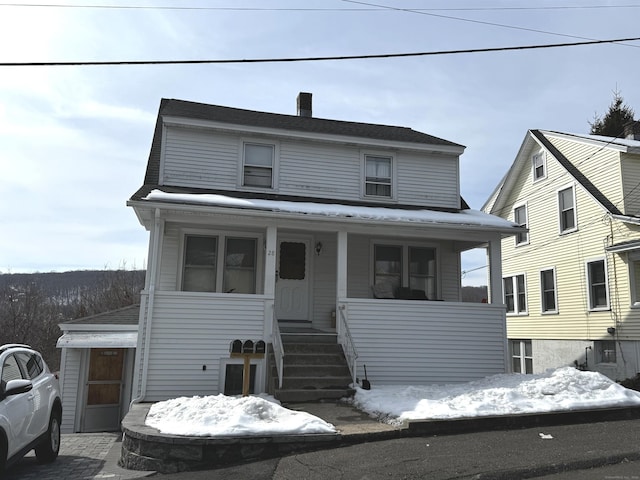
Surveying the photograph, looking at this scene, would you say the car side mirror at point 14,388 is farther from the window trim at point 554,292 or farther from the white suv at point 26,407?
the window trim at point 554,292

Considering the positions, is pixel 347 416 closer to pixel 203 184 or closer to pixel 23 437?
pixel 23 437

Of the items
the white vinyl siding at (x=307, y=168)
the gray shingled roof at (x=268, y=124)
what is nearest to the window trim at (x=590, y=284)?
the white vinyl siding at (x=307, y=168)

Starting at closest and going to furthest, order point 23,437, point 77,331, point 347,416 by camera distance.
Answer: point 23,437
point 347,416
point 77,331

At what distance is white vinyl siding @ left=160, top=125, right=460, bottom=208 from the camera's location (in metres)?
12.2

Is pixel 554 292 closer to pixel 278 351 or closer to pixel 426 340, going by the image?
pixel 426 340

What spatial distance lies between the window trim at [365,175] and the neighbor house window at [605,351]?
873cm

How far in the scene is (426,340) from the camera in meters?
10.8

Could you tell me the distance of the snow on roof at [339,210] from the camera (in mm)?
10039

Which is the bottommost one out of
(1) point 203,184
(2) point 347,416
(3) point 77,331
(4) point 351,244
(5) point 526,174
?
(2) point 347,416

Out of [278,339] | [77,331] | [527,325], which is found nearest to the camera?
[278,339]

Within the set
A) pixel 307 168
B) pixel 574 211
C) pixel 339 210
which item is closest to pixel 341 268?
pixel 339 210

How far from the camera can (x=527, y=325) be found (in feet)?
65.2

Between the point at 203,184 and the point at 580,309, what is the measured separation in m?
12.9

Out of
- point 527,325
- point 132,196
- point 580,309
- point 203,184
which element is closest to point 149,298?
point 132,196
